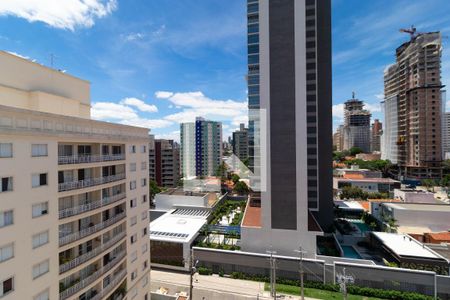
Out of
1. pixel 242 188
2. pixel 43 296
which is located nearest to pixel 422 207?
pixel 242 188

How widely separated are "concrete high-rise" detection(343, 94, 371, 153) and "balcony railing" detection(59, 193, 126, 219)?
557ft

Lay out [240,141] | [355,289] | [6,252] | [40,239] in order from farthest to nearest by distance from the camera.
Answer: [240,141] < [355,289] < [40,239] < [6,252]

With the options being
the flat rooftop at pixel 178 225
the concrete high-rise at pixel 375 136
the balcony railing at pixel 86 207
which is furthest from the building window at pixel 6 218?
the concrete high-rise at pixel 375 136

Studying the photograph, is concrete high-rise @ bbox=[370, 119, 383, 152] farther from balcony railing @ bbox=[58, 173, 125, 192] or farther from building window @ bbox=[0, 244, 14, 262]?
building window @ bbox=[0, 244, 14, 262]

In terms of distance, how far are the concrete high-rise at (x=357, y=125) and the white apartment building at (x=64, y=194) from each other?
167 m

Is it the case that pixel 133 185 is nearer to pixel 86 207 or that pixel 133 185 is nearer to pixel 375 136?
pixel 86 207

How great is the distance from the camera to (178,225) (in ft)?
124

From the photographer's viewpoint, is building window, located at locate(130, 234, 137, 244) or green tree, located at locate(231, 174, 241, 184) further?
green tree, located at locate(231, 174, 241, 184)

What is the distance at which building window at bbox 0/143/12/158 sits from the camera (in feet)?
35.8

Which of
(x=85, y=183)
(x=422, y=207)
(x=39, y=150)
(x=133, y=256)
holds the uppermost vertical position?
(x=39, y=150)

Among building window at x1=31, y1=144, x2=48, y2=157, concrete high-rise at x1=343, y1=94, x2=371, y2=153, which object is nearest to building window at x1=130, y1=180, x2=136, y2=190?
building window at x1=31, y1=144, x2=48, y2=157

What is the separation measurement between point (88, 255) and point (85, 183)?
4.87m

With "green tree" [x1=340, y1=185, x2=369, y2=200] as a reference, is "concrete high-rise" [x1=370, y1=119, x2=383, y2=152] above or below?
above

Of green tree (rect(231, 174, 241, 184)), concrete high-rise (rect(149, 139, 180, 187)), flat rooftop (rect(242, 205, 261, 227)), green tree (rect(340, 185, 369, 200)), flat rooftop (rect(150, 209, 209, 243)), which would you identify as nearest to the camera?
flat rooftop (rect(242, 205, 261, 227))
